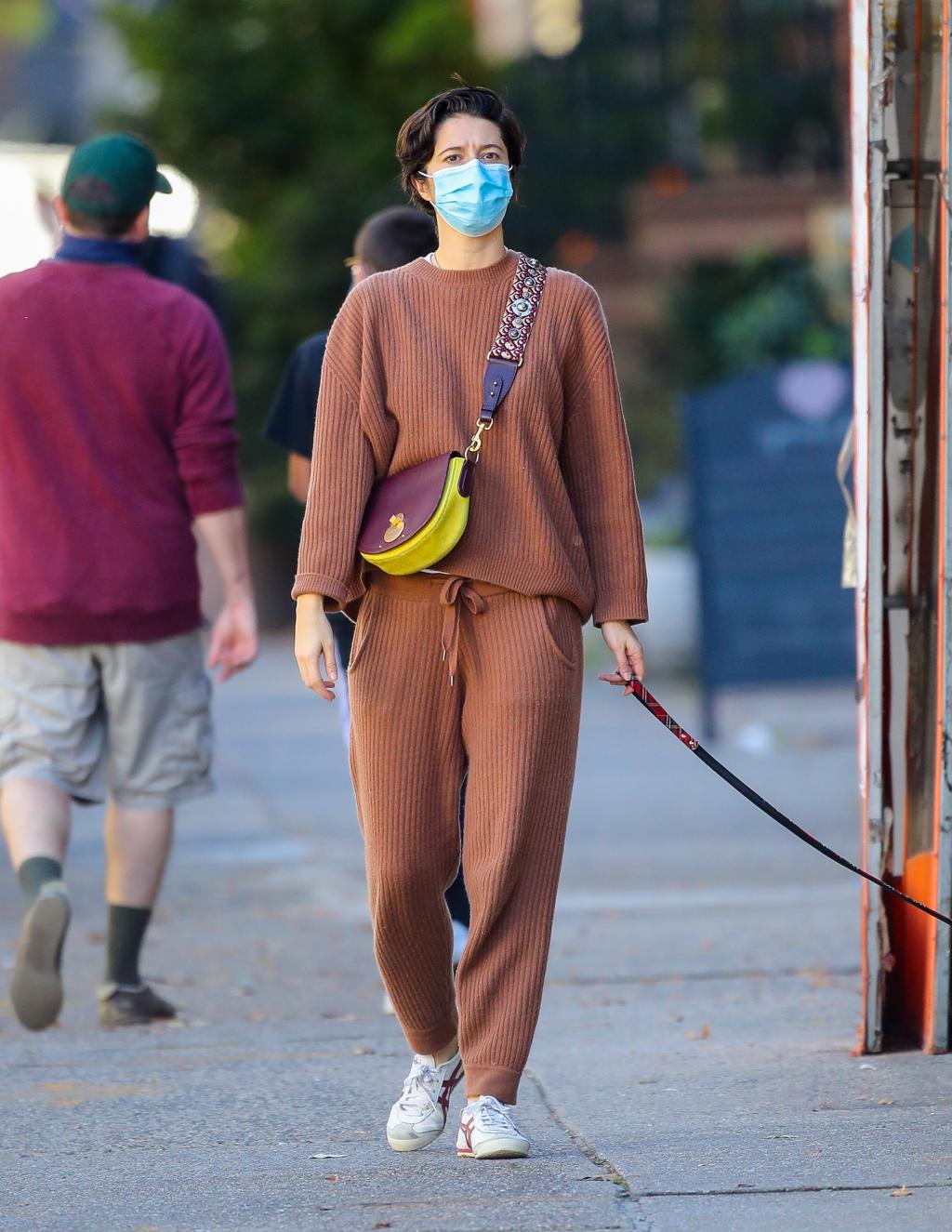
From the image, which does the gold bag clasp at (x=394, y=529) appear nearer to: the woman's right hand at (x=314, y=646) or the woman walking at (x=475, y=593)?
the woman walking at (x=475, y=593)

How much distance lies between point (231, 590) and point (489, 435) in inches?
68.0

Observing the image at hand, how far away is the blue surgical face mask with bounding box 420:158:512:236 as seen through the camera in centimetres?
358

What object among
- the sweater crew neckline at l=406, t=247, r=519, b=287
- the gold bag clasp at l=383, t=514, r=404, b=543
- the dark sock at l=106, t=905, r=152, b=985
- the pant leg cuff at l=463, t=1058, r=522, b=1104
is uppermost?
the sweater crew neckline at l=406, t=247, r=519, b=287

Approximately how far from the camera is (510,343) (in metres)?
3.55

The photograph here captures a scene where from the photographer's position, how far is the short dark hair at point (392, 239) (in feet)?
16.7

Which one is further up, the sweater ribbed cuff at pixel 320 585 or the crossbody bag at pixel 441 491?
the crossbody bag at pixel 441 491

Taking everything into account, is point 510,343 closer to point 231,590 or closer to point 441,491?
point 441,491

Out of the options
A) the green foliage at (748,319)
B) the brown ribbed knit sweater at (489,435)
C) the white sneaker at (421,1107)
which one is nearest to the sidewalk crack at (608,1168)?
the white sneaker at (421,1107)

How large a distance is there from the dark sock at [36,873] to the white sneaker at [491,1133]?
1.58 metres

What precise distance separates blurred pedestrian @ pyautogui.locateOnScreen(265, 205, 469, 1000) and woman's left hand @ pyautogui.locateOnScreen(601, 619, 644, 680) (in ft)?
4.89

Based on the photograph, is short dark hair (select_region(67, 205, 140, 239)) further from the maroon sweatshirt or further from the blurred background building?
the blurred background building

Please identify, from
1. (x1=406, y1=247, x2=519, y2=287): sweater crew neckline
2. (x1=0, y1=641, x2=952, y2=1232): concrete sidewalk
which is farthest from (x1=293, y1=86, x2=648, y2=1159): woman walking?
(x1=0, y1=641, x2=952, y2=1232): concrete sidewalk

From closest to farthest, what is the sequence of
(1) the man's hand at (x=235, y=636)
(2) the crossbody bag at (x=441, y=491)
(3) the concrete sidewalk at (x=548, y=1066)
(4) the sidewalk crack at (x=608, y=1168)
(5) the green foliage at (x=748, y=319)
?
(4) the sidewalk crack at (x=608, y=1168) → (3) the concrete sidewalk at (x=548, y=1066) → (2) the crossbody bag at (x=441, y=491) → (1) the man's hand at (x=235, y=636) → (5) the green foliage at (x=748, y=319)

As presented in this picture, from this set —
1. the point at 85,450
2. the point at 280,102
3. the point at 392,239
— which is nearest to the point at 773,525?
the point at 392,239
